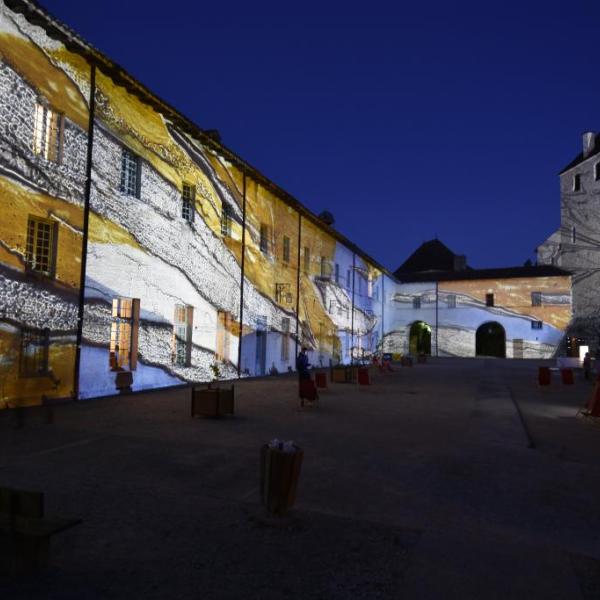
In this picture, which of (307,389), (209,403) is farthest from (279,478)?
(307,389)

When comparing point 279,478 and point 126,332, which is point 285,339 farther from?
point 279,478

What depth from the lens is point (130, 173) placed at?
48.7 ft

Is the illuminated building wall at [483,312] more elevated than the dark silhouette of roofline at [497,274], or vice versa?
the dark silhouette of roofline at [497,274]

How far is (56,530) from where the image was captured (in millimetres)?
3318

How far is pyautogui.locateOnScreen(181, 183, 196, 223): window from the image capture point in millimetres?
17406

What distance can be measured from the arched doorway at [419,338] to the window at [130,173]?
36326 millimetres

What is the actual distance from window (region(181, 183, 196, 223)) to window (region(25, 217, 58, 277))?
572cm

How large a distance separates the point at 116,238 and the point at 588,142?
144 ft

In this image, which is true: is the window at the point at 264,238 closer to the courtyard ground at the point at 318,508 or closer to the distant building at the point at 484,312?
the courtyard ground at the point at 318,508

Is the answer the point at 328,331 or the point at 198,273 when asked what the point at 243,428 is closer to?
the point at 198,273

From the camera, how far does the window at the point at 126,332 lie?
14182 millimetres

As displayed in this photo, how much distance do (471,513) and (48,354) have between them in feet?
33.3

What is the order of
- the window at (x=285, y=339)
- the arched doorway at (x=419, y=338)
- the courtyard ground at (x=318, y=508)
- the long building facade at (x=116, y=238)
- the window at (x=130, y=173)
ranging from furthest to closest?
1. the arched doorway at (x=419, y=338)
2. the window at (x=285, y=339)
3. the window at (x=130, y=173)
4. the long building facade at (x=116, y=238)
5. the courtyard ground at (x=318, y=508)

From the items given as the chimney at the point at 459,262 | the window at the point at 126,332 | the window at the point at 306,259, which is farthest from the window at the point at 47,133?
the chimney at the point at 459,262
